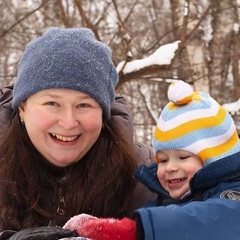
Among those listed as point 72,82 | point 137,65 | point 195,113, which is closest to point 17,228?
point 72,82

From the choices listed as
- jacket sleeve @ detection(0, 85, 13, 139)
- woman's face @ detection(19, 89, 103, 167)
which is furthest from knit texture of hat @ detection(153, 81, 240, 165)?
jacket sleeve @ detection(0, 85, 13, 139)

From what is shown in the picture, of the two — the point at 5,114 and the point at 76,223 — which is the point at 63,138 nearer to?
the point at 5,114

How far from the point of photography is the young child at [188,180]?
64.8 inches

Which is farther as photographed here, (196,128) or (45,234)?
(196,128)

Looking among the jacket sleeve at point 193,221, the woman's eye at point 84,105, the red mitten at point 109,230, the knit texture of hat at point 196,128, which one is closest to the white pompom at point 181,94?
the knit texture of hat at point 196,128

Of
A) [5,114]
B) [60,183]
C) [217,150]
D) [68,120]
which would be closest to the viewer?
[217,150]

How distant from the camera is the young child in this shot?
1.65 metres

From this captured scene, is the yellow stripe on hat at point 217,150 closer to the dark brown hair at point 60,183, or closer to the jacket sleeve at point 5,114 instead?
the dark brown hair at point 60,183

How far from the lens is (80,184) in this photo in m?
2.26

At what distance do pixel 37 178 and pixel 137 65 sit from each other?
9.72 ft

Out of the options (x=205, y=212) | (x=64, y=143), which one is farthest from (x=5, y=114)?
(x=205, y=212)

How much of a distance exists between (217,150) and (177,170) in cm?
14

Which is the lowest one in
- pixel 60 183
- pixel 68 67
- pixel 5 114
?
pixel 60 183

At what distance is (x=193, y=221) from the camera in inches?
65.7
